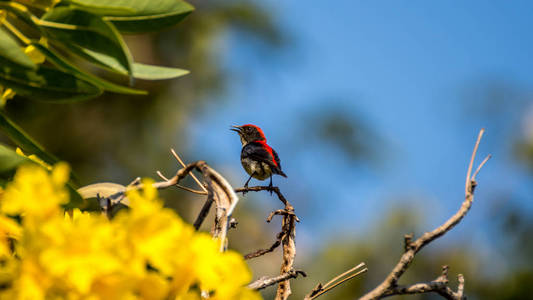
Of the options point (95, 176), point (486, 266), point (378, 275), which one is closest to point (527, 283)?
point (486, 266)

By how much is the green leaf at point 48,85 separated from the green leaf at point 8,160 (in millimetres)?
108

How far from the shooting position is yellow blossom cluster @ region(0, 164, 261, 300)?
2.10 feet

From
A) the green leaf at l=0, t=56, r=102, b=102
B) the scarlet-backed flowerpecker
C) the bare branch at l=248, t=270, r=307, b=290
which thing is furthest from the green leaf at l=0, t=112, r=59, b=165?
the scarlet-backed flowerpecker

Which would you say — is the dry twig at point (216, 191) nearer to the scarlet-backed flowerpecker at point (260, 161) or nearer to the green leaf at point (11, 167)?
the green leaf at point (11, 167)

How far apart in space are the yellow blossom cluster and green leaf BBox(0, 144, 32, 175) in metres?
0.09

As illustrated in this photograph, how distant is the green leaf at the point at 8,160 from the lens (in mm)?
812

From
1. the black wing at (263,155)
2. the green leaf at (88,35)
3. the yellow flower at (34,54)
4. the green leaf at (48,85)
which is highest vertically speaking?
the black wing at (263,155)

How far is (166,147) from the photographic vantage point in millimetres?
10719

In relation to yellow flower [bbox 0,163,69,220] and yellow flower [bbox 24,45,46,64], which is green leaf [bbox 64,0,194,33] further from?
yellow flower [bbox 0,163,69,220]

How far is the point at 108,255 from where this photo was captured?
2.11ft

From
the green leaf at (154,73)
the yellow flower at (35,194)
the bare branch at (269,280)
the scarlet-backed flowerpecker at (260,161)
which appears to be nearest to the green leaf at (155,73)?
the green leaf at (154,73)

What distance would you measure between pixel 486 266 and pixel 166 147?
21.1ft

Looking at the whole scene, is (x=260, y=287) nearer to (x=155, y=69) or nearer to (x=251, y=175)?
(x=155, y=69)

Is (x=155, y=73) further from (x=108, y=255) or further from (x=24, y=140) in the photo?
(x=108, y=255)
